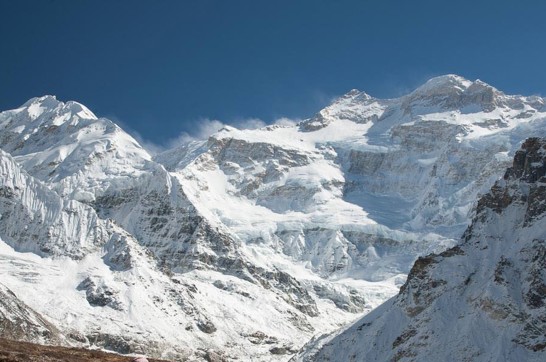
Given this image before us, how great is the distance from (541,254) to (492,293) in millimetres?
13916

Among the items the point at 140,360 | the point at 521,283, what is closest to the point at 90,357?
the point at 140,360

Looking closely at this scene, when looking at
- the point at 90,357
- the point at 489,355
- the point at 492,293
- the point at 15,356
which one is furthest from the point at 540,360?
the point at 15,356

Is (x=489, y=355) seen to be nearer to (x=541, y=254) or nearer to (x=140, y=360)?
(x=541, y=254)

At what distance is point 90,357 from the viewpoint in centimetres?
11206

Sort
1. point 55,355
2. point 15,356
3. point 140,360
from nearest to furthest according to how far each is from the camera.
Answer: point 140,360, point 15,356, point 55,355

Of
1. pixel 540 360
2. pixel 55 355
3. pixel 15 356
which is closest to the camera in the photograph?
pixel 15 356

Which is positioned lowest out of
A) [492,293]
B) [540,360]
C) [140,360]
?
[140,360]

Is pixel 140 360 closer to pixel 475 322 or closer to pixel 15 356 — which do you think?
pixel 15 356

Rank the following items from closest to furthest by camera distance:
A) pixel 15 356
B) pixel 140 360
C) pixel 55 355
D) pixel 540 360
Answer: pixel 140 360
pixel 15 356
pixel 55 355
pixel 540 360

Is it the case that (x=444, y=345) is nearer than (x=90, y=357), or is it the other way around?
(x=90, y=357)

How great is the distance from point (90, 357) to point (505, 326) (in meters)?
108

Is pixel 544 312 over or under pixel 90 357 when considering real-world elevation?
over

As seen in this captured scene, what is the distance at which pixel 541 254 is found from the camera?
199 meters

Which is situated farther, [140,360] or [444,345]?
[444,345]
